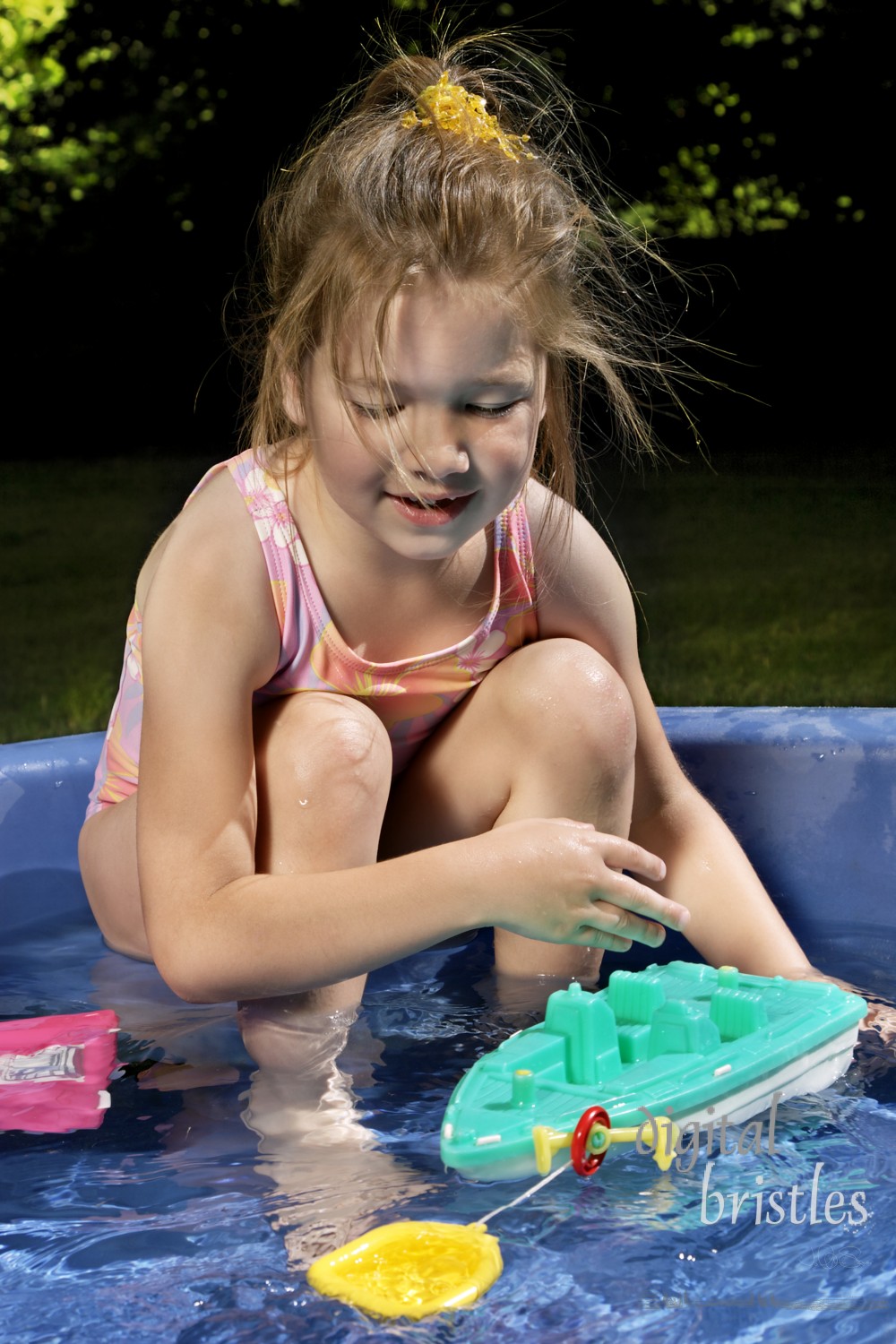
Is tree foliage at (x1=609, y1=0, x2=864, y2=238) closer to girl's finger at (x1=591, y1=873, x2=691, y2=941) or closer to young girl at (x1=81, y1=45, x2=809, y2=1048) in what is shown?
young girl at (x1=81, y1=45, x2=809, y2=1048)

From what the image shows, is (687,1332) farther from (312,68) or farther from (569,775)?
(312,68)

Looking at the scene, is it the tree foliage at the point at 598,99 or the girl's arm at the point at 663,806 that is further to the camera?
the tree foliage at the point at 598,99

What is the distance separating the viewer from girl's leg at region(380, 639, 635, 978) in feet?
4.28

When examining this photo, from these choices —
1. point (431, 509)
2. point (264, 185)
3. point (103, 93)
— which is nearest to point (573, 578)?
point (431, 509)

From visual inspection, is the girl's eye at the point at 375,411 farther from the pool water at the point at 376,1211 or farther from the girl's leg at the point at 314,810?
the pool water at the point at 376,1211

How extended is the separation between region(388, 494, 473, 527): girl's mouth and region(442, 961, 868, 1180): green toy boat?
361 millimetres

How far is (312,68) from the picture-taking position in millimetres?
7418

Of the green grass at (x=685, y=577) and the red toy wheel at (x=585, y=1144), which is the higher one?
the red toy wheel at (x=585, y=1144)

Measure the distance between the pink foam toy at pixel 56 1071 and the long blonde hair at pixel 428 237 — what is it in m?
0.52

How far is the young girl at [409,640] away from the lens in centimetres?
114

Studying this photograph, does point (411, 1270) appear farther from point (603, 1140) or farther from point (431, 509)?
point (431, 509)

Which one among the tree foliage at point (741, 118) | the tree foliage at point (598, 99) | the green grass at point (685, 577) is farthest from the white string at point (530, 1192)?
the tree foliage at point (741, 118)

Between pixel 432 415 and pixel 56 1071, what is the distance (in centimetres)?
59

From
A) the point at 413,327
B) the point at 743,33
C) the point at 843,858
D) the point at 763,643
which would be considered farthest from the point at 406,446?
the point at 743,33
